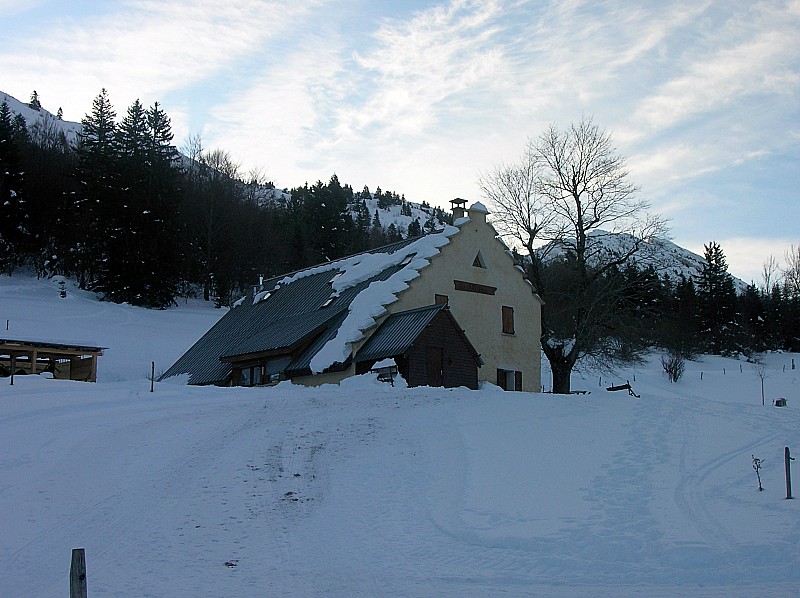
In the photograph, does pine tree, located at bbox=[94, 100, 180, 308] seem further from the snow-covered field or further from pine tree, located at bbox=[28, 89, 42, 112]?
pine tree, located at bbox=[28, 89, 42, 112]

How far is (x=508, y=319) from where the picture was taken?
125 feet

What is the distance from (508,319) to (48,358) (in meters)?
21.5

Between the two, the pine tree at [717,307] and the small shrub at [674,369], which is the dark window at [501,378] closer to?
the small shrub at [674,369]

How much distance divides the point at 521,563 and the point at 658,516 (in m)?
3.57

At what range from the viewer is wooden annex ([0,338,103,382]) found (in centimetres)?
3294

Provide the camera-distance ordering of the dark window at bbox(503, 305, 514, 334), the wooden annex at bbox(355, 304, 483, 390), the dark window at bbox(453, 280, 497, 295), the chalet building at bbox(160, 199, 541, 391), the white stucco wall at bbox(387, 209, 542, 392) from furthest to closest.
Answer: the dark window at bbox(503, 305, 514, 334) → the dark window at bbox(453, 280, 497, 295) → the white stucco wall at bbox(387, 209, 542, 392) → the chalet building at bbox(160, 199, 541, 391) → the wooden annex at bbox(355, 304, 483, 390)

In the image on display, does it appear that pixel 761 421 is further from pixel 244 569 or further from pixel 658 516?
pixel 244 569

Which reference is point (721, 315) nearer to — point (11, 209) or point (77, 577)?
point (11, 209)

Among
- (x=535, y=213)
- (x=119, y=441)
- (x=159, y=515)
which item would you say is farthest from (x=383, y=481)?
(x=535, y=213)

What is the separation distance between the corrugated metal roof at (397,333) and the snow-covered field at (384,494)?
3.75 meters

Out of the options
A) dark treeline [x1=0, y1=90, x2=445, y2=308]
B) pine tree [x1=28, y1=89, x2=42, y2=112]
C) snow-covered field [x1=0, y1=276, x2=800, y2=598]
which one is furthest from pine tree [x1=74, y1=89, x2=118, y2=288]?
pine tree [x1=28, y1=89, x2=42, y2=112]

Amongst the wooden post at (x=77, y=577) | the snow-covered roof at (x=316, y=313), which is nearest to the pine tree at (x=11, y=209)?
the snow-covered roof at (x=316, y=313)

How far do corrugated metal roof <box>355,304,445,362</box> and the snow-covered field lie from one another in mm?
3753

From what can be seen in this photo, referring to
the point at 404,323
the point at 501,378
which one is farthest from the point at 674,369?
the point at 404,323
